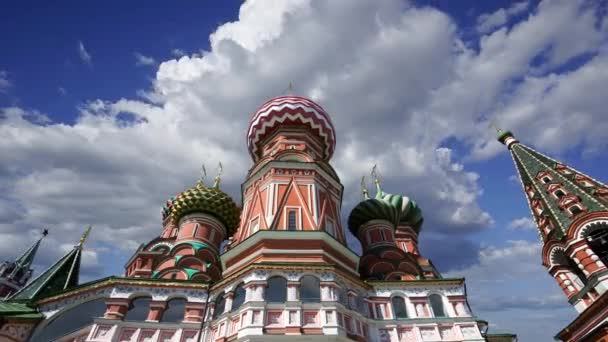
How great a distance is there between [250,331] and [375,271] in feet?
26.4

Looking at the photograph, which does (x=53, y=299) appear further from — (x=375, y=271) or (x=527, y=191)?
(x=527, y=191)

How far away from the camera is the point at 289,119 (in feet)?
68.3

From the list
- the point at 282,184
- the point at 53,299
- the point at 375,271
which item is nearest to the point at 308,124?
the point at 282,184

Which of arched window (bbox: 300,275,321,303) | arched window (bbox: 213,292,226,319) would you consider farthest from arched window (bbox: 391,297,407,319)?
arched window (bbox: 213,292,226,319)

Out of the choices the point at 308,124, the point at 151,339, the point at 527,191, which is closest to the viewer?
the point at 151,339

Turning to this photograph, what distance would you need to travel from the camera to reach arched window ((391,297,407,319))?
13711 millimetres

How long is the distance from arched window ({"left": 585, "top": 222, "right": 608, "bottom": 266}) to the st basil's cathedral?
0.05 m

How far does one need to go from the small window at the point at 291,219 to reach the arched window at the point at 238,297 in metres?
3.21

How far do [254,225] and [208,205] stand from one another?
6307 mm

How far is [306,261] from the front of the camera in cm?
1345

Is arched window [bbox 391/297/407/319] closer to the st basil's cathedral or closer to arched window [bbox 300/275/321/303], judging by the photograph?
the st basil's cathedral

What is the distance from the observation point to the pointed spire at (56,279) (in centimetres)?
1599

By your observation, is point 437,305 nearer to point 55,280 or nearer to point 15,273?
point 55,280

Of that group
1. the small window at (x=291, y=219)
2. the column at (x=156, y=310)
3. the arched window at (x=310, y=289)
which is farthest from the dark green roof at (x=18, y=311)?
the arched window at (x=310, y=289)
